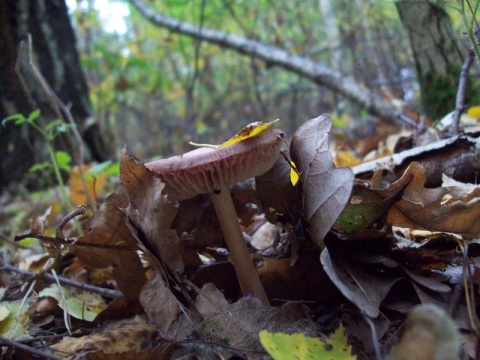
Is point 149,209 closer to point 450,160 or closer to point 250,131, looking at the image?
point 250,131

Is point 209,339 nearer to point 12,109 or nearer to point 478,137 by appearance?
point 478,137

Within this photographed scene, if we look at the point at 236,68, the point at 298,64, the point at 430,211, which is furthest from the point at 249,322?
the point at 236,68

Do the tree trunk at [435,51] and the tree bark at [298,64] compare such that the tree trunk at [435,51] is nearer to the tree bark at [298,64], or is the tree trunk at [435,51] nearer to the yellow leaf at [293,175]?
the tree bark at [298,64]

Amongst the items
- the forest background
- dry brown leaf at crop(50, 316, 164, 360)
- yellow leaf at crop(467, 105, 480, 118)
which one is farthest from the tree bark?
dry brown leaf at crop(50, 316, 164, 360)

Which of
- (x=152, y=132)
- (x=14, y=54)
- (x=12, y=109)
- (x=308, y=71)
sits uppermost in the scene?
(x=14, y=54)

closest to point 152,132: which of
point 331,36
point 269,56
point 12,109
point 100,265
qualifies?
point 331,36

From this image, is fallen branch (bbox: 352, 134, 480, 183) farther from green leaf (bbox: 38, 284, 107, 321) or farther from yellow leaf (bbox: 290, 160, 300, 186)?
→ green leaf (bbox: 38, 284, 107, 321)
